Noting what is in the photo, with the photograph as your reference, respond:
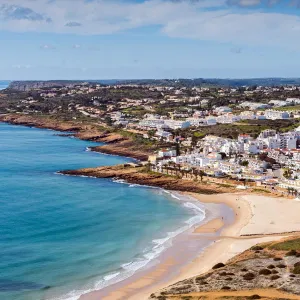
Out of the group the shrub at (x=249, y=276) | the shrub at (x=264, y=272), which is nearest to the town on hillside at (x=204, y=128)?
the shrub at (x=264, y=272)

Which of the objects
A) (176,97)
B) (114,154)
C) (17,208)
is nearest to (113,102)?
(176,97)

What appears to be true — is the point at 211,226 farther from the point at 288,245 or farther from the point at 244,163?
the point at 244,163

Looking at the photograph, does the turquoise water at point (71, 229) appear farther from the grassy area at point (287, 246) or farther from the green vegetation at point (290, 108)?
the green vegetation at point (290, 108)

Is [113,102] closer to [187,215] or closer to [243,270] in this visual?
[187,215]

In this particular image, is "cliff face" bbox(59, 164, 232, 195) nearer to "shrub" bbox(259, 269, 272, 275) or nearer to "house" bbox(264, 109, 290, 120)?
"shrub" bbox(259, 269, 272, 275)

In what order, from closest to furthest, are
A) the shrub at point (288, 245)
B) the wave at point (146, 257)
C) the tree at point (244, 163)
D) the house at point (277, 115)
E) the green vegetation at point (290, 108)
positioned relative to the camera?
the wave at point (146, 257), the shrub at point (288, 245), the tree at point (244, 163), the house at point (277, 115), the green vegetation at point (290, 108)
